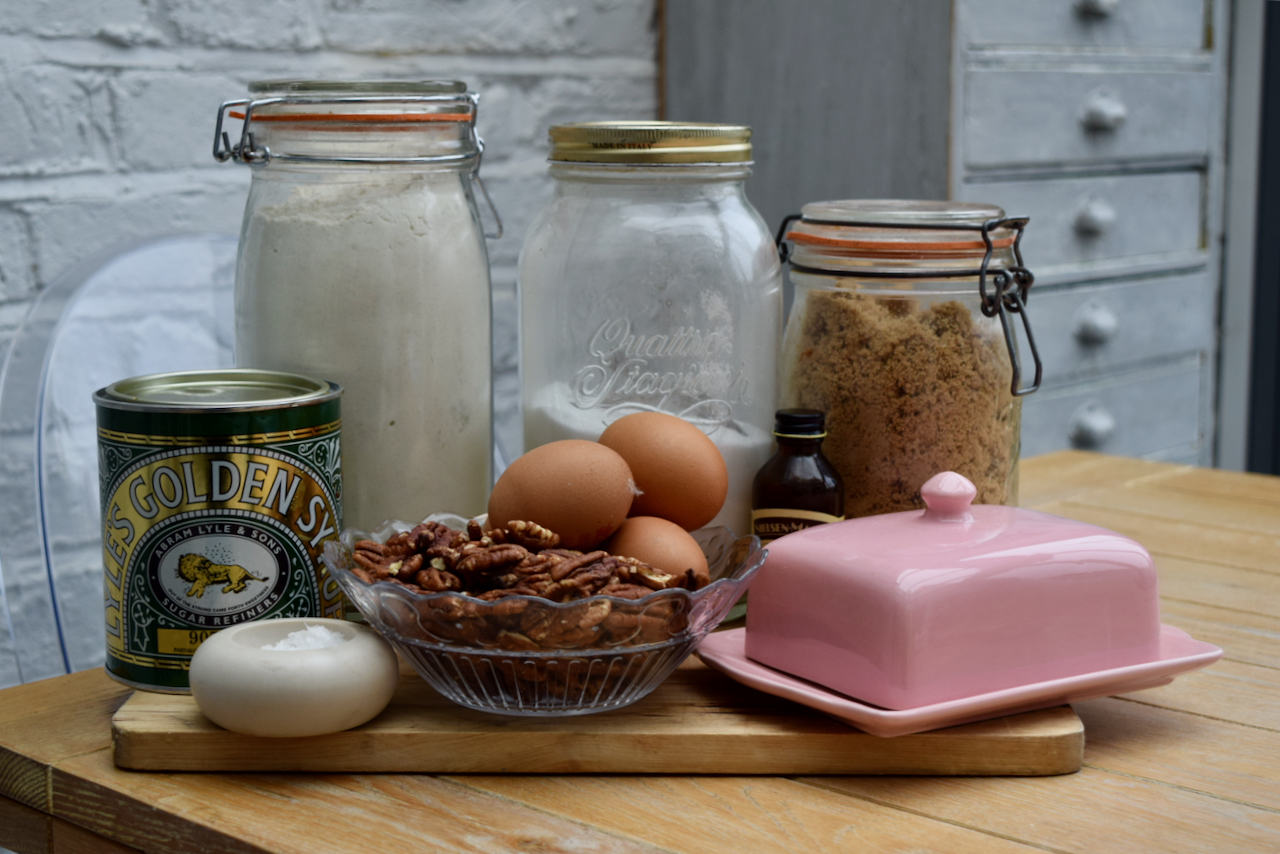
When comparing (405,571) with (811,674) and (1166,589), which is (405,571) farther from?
(1166,589)

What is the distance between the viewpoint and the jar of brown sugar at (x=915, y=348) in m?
0.74

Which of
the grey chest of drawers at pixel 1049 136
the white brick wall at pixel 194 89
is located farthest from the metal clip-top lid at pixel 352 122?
the grey chest of drawers at pixel 1049 136

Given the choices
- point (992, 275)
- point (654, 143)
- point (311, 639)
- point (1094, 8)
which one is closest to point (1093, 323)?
point (1094, 8)

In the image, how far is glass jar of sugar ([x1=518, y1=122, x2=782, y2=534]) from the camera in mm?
743

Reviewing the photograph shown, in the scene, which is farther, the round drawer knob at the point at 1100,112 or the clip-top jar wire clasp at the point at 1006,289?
the round drawer knob at the point at 1100,112

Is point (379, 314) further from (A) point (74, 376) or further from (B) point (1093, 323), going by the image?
(B) point (1093, 323)

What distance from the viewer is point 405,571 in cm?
59

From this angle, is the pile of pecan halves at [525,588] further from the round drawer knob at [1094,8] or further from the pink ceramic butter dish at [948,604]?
the round drawer knob at [1094,8]

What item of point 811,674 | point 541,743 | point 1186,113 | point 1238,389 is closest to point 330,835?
point 541,743

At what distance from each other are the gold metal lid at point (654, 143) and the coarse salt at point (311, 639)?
12.3 inches

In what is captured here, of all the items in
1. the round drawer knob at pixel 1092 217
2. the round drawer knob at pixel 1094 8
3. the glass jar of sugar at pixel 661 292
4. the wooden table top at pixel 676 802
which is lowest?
the wooden table top at pixel 676 802

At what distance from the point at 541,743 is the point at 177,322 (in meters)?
0.60

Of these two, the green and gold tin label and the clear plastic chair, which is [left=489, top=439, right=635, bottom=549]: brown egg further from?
the clear plastic chair

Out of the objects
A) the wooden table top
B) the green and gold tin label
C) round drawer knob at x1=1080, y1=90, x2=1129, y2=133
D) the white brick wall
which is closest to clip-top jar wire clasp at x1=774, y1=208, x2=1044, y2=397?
the wooden table top
